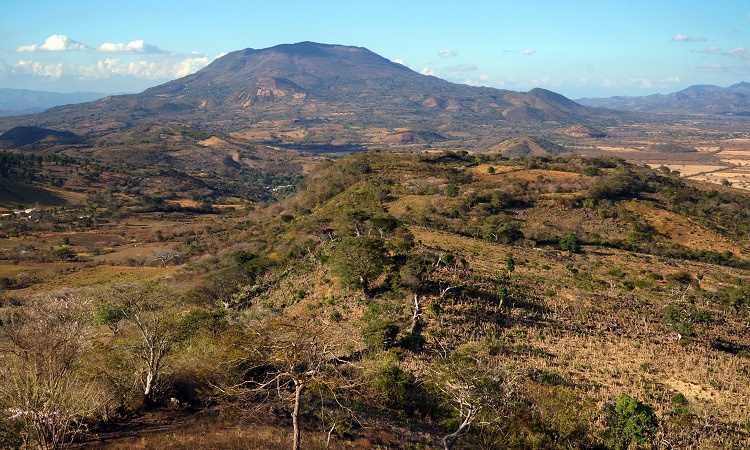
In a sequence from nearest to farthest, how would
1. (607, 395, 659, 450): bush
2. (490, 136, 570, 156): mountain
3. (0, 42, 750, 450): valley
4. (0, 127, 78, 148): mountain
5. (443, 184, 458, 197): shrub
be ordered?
(0, 42, 750, 450): valley < (607, 395, 659, 450): bush < (443, 184, 458, 197): shrub < (490, 136, 570, 156): mountain < (0, 127, 78, 148): mountain

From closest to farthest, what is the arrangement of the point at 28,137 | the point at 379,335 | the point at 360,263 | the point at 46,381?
1. the point at 46,381
2. the point at 379,335
3. the point at 360,263
4. the point at 28,137

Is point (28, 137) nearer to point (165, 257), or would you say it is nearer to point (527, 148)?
point (165, 257)

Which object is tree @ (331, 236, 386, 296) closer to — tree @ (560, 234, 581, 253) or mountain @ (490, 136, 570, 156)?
tree @ (560, 234, 581, 253)

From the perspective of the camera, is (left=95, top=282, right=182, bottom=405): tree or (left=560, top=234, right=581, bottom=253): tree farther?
(left=560, top=234, right=581, bottom=253): tree

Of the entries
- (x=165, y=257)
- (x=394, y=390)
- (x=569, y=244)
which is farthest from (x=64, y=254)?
(x=569, y=244)

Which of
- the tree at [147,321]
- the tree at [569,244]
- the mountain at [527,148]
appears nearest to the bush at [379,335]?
the tree at [147,321]

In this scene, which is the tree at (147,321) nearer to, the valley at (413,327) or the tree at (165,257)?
the valley at (413,327)

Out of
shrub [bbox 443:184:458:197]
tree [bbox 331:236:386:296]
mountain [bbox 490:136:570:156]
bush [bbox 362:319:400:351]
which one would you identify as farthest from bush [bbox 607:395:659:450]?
mountain [bbox 490:136:570:156]

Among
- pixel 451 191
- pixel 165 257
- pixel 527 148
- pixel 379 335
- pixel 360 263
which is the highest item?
pixel 527 148
